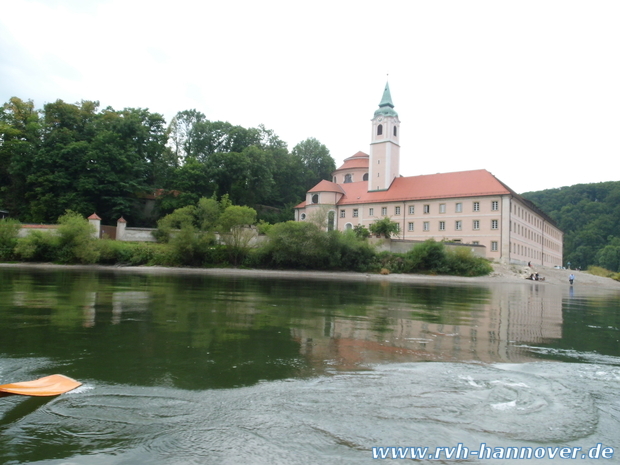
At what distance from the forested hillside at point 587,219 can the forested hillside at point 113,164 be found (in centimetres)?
7491

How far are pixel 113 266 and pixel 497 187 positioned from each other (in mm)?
48912

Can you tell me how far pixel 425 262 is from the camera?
4809 cm

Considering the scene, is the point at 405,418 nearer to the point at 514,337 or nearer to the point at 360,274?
the point at 514,337

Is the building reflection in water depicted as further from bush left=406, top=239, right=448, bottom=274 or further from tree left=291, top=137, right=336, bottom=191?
tree left=291, top=137, right=336, bottom=191

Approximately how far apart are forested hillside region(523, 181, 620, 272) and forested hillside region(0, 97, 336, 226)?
74908 millimetres

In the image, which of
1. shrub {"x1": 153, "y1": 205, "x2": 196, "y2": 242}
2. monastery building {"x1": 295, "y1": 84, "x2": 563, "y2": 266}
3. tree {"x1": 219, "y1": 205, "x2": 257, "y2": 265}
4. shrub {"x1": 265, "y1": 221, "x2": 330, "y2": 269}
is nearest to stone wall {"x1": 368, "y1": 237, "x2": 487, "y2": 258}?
monastery building {"x1": 295, "y1": 84, "x2": 563, "y2": 266}

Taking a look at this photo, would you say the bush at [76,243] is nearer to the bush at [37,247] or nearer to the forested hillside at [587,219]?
the bush at [37,247]

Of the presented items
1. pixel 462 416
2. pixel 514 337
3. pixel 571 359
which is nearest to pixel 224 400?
pixel 462 416

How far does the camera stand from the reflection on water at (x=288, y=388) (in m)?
4.27

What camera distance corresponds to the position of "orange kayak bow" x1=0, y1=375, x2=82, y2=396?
5.10 meters

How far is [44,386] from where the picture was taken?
540 cm

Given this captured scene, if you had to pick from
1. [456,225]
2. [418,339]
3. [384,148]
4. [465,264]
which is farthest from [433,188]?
[418,339]

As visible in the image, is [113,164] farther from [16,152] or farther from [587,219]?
[587,219]

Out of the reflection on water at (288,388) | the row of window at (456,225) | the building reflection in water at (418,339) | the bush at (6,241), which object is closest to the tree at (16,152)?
the bush at (6,241)
